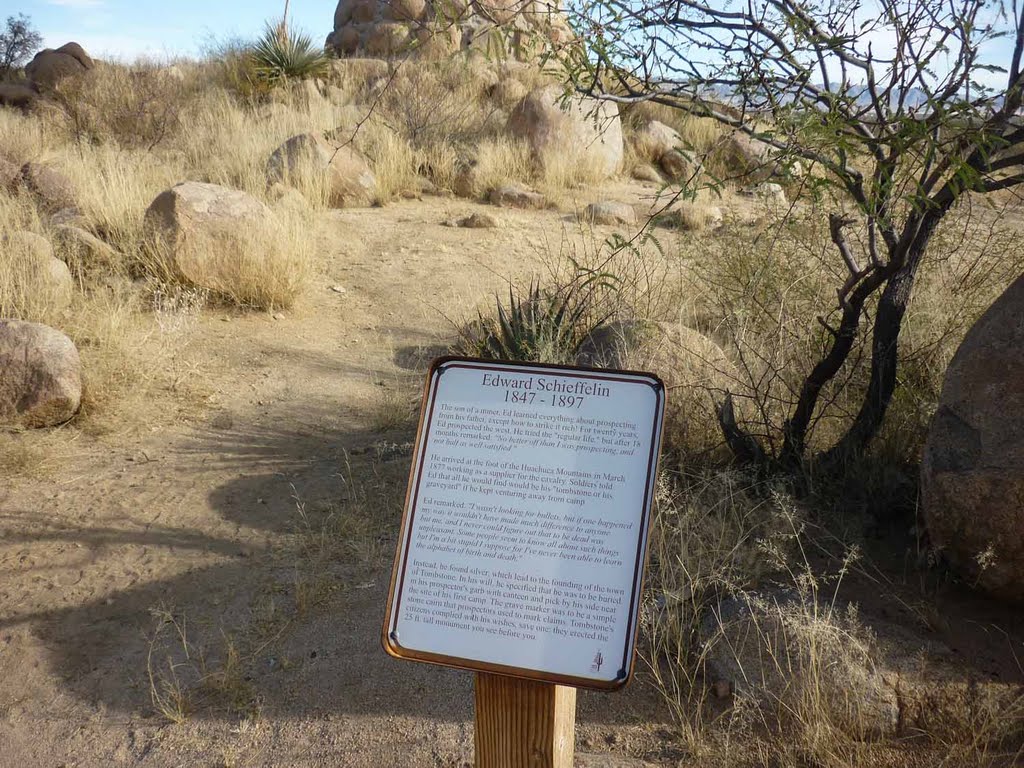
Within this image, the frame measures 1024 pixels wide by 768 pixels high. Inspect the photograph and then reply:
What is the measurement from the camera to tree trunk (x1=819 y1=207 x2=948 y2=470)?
3.27 metres

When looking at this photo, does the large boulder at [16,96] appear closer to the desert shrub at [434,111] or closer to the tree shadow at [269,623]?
the desert shrub at [434,111]

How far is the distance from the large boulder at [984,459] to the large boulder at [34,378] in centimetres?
391

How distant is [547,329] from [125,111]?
9765 mm

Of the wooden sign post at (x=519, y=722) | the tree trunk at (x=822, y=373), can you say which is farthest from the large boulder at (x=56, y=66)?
the wooden sign post at (x=519, y=722)

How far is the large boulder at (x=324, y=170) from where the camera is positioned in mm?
8961

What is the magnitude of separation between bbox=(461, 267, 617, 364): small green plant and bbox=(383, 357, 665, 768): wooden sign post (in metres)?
2.44

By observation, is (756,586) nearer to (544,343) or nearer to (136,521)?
(544,343)

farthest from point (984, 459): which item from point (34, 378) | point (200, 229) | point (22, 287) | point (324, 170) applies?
point (324, 170)

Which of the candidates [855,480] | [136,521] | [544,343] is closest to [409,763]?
[136,521]

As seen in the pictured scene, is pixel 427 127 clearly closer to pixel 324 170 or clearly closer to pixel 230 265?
pixel 324 170

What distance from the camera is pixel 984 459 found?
2559 millimetres

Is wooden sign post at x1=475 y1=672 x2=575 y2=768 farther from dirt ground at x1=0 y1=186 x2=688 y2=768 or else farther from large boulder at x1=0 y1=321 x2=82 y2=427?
large boulder at x1=0 y1=321 x2=82 y2=427

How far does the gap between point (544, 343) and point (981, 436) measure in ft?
7.32

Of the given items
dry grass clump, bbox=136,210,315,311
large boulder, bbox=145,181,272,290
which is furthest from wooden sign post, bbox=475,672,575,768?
large boulder, bbox=145,181,272,290
